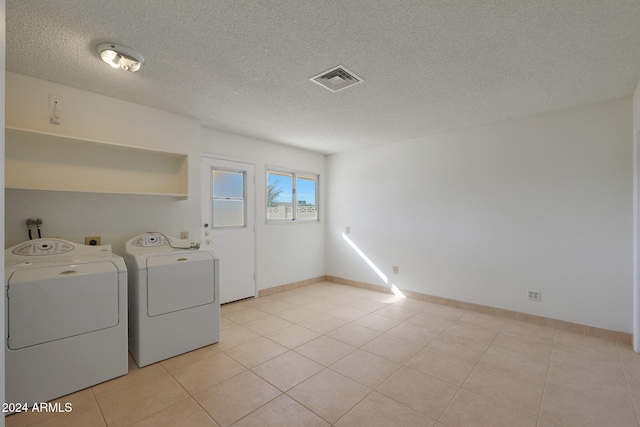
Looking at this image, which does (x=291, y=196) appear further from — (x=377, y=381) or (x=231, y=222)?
(x=377, y=381)

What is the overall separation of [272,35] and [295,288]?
396 cm

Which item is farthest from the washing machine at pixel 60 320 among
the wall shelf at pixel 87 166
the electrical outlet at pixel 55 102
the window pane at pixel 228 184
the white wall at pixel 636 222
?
the white wall at pixel 636 222

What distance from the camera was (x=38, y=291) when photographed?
1.92 m

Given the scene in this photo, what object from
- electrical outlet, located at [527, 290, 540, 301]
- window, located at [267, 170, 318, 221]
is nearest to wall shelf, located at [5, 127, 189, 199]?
window, located at [267, 170, 318, 221]

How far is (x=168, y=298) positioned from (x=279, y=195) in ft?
8.51

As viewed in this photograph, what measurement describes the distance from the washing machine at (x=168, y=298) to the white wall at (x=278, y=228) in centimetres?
155

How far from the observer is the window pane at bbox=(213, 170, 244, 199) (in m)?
3.97

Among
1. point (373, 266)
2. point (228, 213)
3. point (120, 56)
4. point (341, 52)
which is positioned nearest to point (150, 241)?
point (228, 213)

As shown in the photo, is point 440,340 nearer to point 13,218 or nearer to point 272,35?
point 272,35

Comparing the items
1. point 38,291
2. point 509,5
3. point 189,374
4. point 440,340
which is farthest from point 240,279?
point 509,5

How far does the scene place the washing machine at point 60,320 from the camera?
6.09ft

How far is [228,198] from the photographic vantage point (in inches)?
161

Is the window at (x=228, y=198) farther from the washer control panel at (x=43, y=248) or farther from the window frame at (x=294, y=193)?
the washer control panel at (x=43, y=248)

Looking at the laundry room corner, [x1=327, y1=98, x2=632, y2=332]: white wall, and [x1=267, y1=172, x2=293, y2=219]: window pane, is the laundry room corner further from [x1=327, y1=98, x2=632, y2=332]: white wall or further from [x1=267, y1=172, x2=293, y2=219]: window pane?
[x1=327, y1=98, x2=632, y2=332]: white wall
